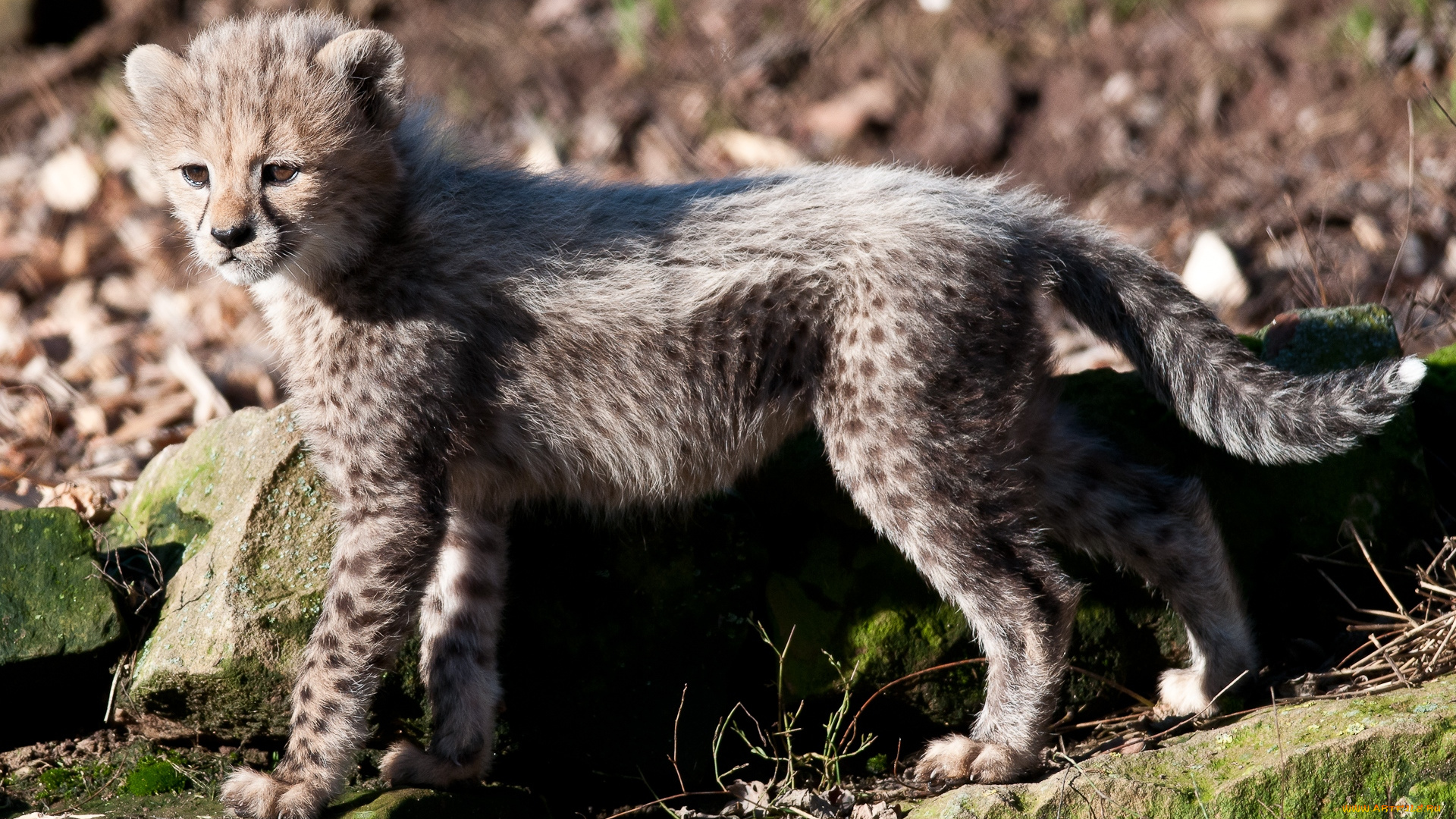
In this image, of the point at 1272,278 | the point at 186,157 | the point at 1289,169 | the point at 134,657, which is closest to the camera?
the point at 186,157

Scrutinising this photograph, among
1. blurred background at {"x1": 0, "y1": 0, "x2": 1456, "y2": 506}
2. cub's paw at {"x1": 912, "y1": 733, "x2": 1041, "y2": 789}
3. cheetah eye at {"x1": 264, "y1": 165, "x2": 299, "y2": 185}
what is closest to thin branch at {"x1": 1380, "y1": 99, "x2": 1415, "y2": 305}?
blurred background at {"x1": 0, "y1": 0, "x2": 1456, "y2": 506}

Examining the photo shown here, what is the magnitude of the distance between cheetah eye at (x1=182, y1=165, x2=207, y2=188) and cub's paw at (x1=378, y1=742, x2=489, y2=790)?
199 centimetres

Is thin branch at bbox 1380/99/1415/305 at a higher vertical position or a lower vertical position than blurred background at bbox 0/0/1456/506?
lower

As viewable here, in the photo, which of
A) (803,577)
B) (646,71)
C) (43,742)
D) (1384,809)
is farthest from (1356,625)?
(646,71)

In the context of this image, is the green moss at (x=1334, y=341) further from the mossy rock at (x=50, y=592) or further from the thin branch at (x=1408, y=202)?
the mossy rock at (x=50, y=592)

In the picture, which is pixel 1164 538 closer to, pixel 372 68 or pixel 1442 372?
pixel 1442 372

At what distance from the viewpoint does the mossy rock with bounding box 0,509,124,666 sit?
423 centimetres

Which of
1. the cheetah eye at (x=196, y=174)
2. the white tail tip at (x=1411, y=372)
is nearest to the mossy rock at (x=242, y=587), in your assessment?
the cheetah eye at (x=196, y=174)

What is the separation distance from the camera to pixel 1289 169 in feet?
26.6

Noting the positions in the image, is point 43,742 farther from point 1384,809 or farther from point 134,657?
point 1384,809

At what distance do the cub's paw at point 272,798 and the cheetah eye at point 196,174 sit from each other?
191 cm

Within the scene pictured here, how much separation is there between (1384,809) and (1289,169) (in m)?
5.58

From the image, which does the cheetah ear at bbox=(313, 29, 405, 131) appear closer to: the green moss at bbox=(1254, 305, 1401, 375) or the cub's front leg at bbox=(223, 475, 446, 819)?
the cub's front leg at bbox=(223, 475, 446, 819)

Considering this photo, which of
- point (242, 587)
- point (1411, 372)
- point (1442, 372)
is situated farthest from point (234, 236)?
point (1442, 372)
